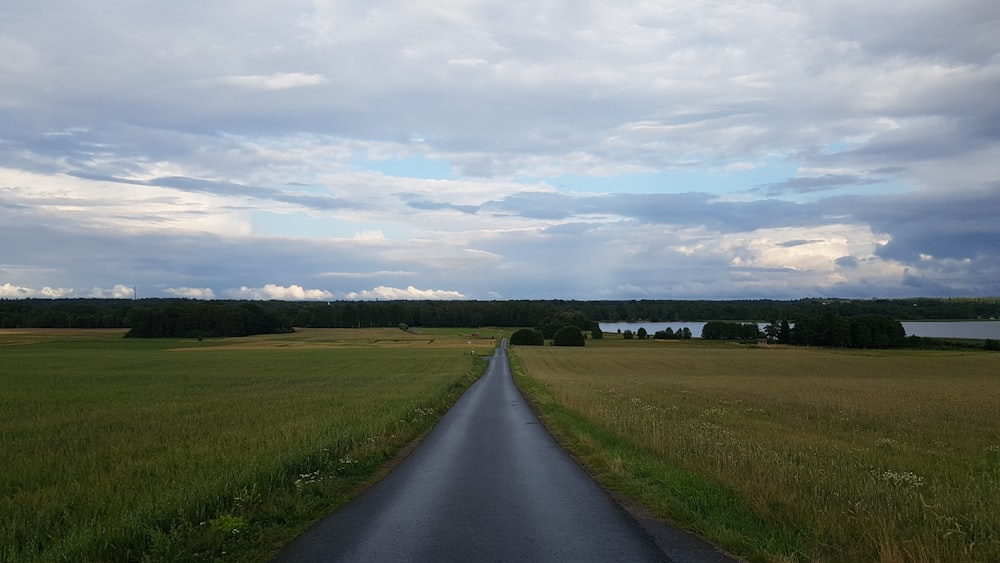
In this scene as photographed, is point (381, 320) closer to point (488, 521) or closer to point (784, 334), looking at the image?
point (784, 334)

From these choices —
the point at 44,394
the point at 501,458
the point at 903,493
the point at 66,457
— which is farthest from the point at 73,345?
the point at 903,493

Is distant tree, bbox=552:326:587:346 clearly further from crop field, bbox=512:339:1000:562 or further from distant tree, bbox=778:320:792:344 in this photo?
crop field, bbox=512:339:1000:562

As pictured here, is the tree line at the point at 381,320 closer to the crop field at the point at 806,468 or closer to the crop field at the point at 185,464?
the crop field at the point at 806,468

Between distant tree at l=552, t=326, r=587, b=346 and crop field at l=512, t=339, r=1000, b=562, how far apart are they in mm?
88924

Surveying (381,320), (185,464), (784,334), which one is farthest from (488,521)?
(381,320)

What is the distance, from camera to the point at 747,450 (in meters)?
12.5

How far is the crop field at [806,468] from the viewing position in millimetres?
7047

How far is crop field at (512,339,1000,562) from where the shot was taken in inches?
277

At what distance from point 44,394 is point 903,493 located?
33.6 m

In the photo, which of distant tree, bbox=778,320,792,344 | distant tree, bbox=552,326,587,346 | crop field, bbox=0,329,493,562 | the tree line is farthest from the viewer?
distant tree, bbox=778,320,792,344

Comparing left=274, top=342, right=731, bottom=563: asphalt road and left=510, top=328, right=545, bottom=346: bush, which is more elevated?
left=274, top=342, right=731, bottom=563: asphalt road

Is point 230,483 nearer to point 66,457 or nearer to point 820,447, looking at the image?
point 66,457

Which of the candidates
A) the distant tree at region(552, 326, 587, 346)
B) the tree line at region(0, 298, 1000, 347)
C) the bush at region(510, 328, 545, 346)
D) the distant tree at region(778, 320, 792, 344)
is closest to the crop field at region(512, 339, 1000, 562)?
the distant tree at region(552, 326, 587, 346)

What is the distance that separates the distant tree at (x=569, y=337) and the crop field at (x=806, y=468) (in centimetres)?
8892
